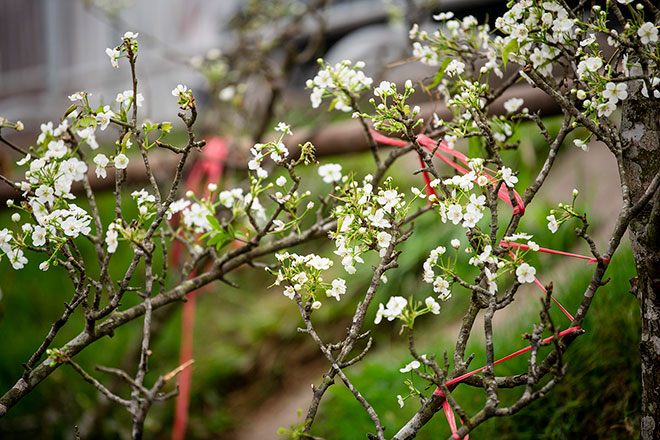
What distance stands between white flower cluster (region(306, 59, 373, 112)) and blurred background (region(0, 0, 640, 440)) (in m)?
0.48

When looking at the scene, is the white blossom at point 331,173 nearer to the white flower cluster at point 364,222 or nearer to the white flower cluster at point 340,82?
the white flower cluster at point 364,222

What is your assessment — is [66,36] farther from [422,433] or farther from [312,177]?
[422,433]

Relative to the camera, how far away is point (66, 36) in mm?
7516

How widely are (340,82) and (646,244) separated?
700 millimetres

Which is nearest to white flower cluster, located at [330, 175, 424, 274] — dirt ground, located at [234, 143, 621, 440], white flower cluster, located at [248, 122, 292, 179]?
white flower cluster, located at [248, 122, 292, 179]

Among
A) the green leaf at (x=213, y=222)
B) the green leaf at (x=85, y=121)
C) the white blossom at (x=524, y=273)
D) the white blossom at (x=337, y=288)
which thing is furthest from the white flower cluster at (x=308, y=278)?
the green leaf at (x=85, y=121)

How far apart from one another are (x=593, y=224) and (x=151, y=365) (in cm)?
253

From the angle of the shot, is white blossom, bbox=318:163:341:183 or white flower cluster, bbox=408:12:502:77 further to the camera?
white flower cluster, bbox=408:12:502:77

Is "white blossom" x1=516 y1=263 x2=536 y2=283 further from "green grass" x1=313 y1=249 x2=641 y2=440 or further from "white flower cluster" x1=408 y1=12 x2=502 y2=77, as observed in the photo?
"green grass" x1=313 y1=249 x2=641 y2=440

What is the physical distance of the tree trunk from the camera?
110 cm

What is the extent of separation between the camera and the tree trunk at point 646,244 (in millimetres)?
1104

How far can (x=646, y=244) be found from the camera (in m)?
1.09

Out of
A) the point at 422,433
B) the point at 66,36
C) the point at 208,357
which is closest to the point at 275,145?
the point at 422,433

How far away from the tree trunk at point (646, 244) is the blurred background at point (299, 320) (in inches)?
15.3
